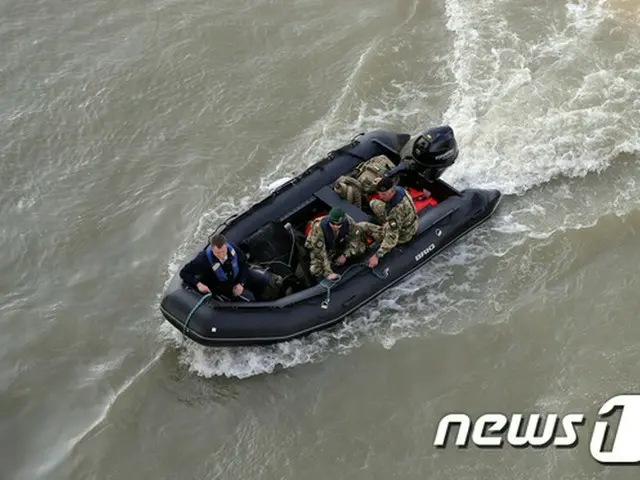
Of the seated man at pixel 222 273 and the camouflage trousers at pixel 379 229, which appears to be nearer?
the seated man at pixel 222 273

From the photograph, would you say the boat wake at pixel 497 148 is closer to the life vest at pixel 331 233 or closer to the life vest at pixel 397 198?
the life vest at pixel 331 233

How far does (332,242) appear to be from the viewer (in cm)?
751

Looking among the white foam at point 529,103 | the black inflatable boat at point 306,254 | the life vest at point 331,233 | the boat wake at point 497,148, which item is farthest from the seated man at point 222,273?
the white foam at point 529,103

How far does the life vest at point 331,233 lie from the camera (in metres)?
7.40

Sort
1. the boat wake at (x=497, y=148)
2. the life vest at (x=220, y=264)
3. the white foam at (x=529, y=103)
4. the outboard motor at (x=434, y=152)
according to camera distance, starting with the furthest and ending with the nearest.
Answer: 1. the white foam at (x=529, y=103)
2. the outboard motor at (x=434, y=152)
3. the boat wake at (x=497, y=148)
4. the life vest at (x=220, y=264)

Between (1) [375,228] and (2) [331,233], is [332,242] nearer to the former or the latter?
(2) [331,233]

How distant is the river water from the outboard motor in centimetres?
68

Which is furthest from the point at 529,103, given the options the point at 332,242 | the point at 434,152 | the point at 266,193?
the point at 332,242

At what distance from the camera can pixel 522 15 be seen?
11375 mm

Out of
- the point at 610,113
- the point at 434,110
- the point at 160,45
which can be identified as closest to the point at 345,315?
the point at 434,110

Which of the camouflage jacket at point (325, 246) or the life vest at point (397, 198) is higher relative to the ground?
the life vest at point (397, 198)

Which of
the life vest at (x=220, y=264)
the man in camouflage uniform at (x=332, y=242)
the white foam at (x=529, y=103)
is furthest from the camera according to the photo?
the white foam at (x=529, y=103)

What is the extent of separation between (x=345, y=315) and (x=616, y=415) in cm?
262

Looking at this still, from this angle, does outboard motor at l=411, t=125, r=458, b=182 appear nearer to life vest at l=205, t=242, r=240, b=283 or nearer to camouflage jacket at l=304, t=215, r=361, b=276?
camouflage jacket at l=304, t=215, r=361, b=276
